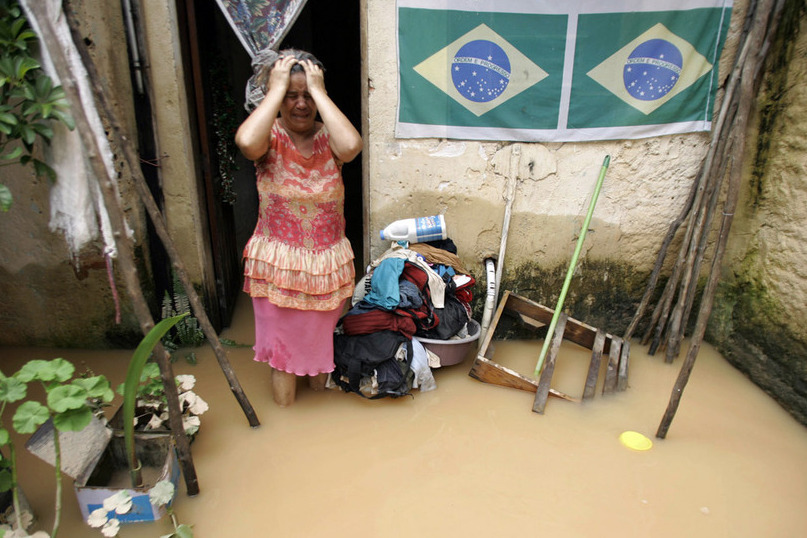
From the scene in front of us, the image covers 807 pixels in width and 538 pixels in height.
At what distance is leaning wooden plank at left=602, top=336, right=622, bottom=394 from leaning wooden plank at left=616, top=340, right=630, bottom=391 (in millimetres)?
34

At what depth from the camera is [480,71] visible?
2.88 meters

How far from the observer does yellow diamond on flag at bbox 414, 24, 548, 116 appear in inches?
112

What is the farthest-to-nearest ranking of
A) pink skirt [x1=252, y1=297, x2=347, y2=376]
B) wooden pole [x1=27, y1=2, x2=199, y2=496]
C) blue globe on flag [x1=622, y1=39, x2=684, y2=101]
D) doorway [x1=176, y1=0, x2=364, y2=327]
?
doorway [x1=176, y1=0, x2=364, y2=327], blue globe on flag [x1=622, y1=39, x2=684, y2=101], pink skirt [x1=252, y1=297, x2=347, y2=376], wooden pole [x1=27, y1=2, x2=199, y2=496]

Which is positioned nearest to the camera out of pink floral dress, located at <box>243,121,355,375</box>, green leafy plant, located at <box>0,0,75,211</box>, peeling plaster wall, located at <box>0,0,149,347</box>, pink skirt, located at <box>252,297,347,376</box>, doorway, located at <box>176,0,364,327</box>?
green leafy plant, located at <box>0,0,75,211</box>

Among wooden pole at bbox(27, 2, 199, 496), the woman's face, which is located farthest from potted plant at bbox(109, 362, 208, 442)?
the woman's face

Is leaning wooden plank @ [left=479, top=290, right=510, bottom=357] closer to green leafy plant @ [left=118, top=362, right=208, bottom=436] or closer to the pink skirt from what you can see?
the pink skirt

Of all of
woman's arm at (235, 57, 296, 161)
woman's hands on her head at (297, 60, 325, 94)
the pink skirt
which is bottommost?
the pink skirt

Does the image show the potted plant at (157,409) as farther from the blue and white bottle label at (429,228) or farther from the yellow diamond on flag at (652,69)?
the yellow diamond on flag at (652,69)

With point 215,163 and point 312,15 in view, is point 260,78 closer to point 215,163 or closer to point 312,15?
point 215,163

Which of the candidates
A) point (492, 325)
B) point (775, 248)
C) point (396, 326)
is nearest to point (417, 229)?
point (396, 326)

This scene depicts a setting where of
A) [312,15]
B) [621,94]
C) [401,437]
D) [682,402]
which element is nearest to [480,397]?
[401,437]

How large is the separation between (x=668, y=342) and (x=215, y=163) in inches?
129

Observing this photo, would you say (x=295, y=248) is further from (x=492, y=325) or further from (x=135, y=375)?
(x=492, y=325)

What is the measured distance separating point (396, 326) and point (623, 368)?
4.80ft
